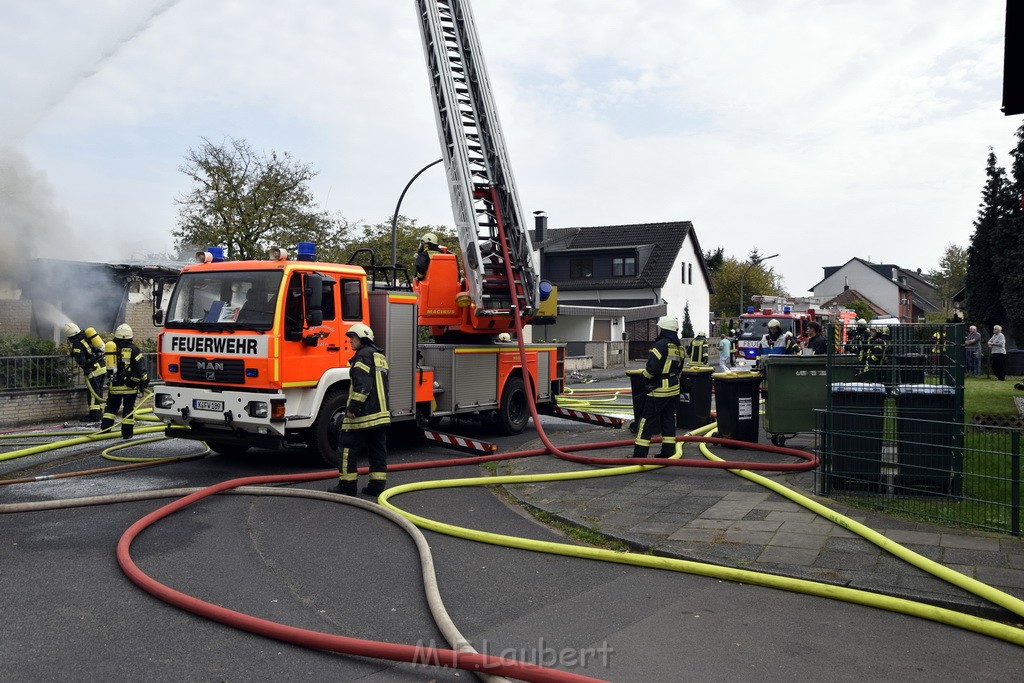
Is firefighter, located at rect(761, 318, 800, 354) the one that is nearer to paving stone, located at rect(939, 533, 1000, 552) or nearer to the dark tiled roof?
paving stone, located at rect(939, 533, 1000, 552)

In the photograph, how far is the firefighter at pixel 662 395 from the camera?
978 centimetres

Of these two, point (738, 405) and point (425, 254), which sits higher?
point (425, 254)

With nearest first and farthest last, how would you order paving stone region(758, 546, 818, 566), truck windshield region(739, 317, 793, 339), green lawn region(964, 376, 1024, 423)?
paving stone region(758, 546, 818, 566)
green lawn region(964, 376, 1024, 423)
truck windshield region(739, 317, 793, 339)

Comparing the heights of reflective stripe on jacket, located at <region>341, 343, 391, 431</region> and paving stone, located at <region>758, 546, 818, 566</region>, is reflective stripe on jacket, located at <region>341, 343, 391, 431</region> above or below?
above

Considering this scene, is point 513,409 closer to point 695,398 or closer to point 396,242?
point 695,398

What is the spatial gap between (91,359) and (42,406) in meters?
1.20

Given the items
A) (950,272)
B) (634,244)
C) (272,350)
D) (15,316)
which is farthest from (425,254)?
(950,272)

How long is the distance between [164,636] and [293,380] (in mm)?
4809

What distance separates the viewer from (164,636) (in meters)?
4.53

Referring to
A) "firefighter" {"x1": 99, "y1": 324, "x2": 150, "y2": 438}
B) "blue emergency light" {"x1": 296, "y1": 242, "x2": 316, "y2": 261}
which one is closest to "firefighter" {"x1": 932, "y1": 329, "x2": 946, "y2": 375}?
"blue emergency light" {"x1": 296, "y1": 242, "x2": 316, "y2": 261}

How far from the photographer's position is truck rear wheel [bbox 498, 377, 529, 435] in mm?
12859

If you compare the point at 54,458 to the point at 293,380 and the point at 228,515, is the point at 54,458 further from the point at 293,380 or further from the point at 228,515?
the point at 228,515

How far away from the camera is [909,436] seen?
24.1 feet

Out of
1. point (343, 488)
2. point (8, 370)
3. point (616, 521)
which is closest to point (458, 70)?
point (343, 488)
